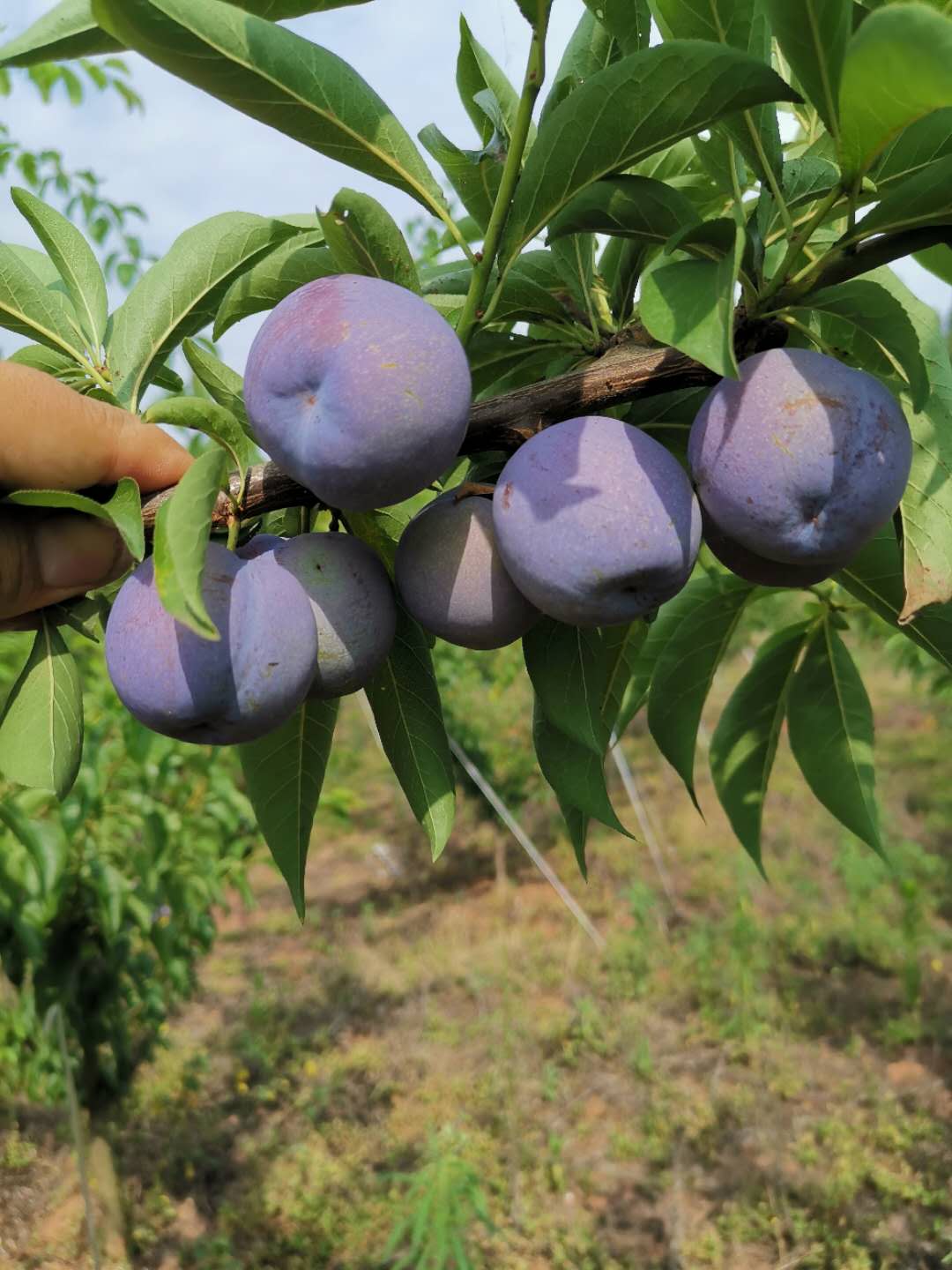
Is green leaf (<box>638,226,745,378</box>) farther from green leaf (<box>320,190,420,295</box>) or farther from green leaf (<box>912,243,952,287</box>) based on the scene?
green leaf (<box>912,243,952,287</box>)

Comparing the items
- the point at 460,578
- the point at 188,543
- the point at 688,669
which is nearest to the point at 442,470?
the point at 460,578

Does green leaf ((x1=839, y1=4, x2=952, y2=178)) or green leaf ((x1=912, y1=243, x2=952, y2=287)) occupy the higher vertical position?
green leaf ((x1=839, y1=4, x2=952, y2=178))

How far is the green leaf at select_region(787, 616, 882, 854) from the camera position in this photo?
1116 mm

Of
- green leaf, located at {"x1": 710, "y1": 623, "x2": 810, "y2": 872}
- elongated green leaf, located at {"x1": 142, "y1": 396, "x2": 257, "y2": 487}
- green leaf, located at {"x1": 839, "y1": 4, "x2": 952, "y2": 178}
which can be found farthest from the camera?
green leaf, located at {"x1": 710, "y1": 623, "x2": 810, "y2": 872}

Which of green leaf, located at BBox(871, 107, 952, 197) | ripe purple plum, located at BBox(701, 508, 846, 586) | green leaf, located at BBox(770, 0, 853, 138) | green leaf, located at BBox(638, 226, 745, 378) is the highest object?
green leaf, located at BBox(770, 0, 853, 138)

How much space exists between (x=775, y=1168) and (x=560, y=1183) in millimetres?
888

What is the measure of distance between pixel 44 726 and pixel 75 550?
0.14 m

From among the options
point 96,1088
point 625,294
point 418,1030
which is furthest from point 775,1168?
point 625,294

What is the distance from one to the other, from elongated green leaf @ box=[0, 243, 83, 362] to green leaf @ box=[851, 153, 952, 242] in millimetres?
655

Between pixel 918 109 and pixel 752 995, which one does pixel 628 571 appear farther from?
pixel 752 995

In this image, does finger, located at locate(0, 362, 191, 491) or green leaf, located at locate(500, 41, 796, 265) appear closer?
green leaf, located at locate(500, 41, 796, 265)

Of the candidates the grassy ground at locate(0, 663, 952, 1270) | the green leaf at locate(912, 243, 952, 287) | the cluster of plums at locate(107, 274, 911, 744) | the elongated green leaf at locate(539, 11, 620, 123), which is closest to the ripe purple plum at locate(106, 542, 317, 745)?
the cluster of plums at locate(107, 274, 911, 744)

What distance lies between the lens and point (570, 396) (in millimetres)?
718

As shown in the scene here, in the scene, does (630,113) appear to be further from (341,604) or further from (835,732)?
(835,732)
